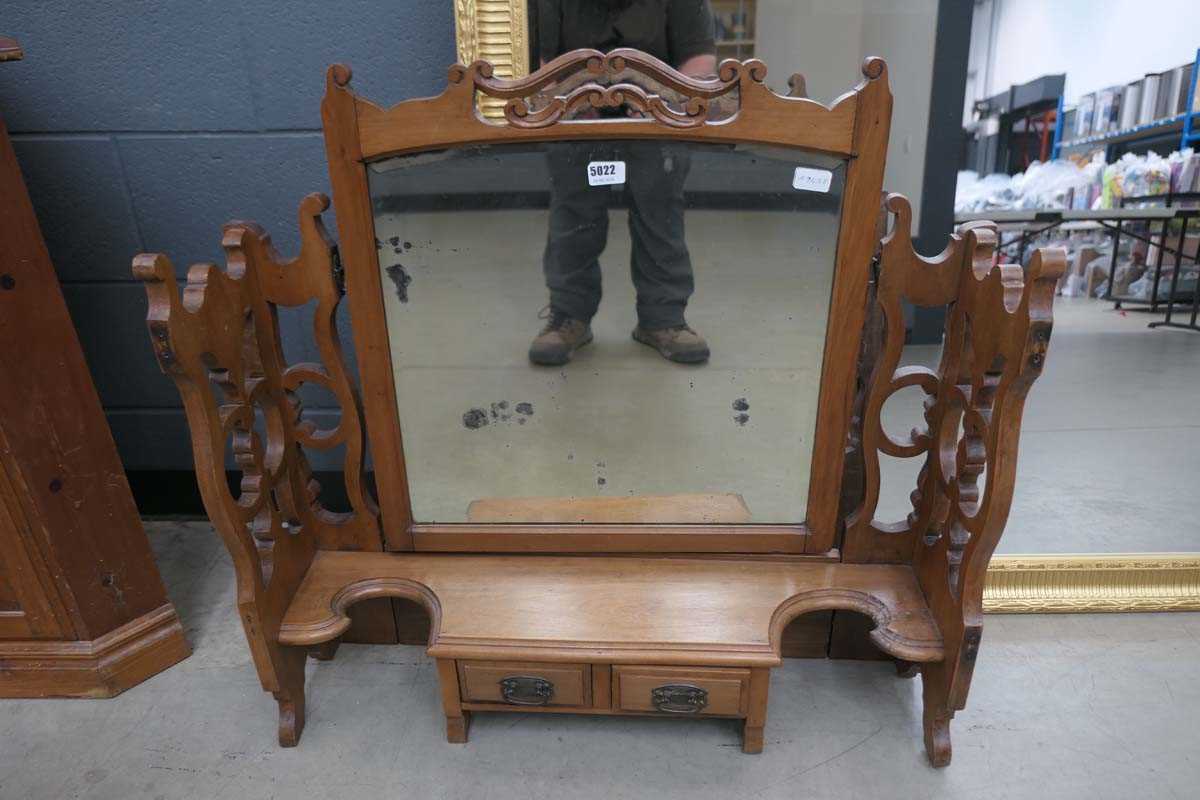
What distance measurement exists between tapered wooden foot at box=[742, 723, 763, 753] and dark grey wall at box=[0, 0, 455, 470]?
1.23 meters

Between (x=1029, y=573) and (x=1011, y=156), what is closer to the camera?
(x=1029, y=573)

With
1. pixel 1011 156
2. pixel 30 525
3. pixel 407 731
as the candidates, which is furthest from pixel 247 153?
pixel 1011 156

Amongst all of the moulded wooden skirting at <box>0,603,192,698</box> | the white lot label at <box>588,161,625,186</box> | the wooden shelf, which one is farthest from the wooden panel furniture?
the white lot label at <box>588,161,625,186</box>

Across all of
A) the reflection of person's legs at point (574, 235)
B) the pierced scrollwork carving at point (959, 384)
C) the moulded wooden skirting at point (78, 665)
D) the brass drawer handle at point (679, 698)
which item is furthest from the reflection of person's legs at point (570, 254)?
the moulded wooden skirting at point (78, 665)

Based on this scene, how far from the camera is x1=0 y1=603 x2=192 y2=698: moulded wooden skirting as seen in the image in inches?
45.5

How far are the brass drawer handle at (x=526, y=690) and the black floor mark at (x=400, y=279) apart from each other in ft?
2.05

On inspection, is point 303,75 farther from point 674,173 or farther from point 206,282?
point 674,173

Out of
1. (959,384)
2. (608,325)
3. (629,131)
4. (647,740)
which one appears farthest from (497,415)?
(959,384)

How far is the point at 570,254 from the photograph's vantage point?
99 cm

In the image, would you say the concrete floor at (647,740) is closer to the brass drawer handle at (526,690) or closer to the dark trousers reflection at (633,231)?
the brass drawer handle at (526,690)

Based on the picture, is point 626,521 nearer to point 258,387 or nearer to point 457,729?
point 457,729

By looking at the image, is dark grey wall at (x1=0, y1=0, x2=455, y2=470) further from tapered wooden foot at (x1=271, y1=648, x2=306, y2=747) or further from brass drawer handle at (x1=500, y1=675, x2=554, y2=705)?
brass drawer handle at (x1=500, y1=675, x2=554, y2=705)

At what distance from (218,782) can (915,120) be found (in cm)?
272

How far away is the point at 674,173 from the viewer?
36.5 inches
